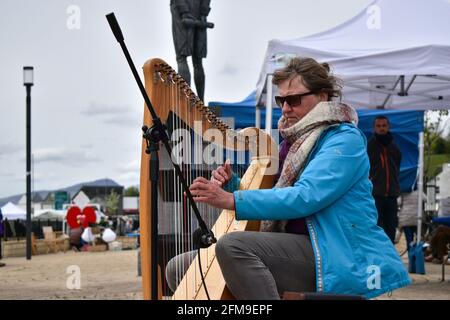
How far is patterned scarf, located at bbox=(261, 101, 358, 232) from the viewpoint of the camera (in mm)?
3152

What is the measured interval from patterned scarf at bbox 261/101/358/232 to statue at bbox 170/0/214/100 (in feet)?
11.0

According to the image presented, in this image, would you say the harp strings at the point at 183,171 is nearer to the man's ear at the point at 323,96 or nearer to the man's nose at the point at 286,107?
the man's nose at the point at 286,107

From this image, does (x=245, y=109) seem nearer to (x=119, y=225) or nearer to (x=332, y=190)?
(x=332, y=190)

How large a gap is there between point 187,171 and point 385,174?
20.0 feet

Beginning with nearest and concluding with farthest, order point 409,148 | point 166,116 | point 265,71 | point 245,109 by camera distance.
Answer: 1. point 166,116
2. point 265,71
3. point 245,109
4. point 409,148

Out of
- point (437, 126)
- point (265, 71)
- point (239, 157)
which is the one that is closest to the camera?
point (239, 157)

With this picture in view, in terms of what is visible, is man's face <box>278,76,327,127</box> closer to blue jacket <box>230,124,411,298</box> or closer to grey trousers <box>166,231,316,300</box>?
blue jacket <box>230,124,411,298</box>

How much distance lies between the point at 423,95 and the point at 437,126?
21.6 metres

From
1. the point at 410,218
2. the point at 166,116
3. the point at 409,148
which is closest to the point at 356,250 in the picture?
the point at 166,116

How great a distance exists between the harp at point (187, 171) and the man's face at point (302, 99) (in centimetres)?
27

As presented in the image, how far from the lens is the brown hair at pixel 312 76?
3.31m

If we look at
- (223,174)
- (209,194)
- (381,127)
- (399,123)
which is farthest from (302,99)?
(399,123)

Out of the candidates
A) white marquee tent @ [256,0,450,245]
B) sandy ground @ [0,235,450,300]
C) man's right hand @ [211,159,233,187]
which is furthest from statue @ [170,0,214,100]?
man's right hand @ [211,159,233,187]
